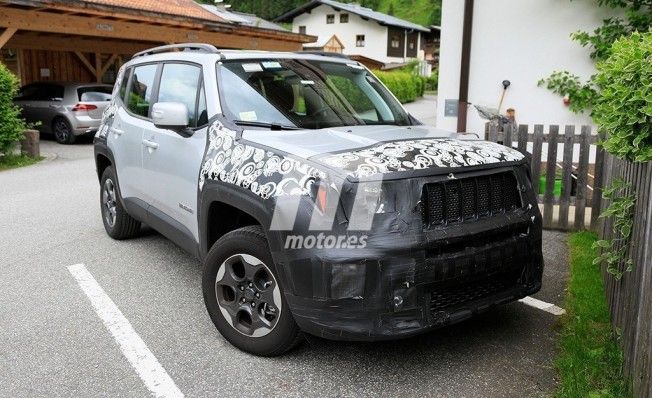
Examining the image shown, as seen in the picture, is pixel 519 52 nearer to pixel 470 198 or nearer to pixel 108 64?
pixel 470 198

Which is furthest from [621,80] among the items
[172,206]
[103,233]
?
[103,233]

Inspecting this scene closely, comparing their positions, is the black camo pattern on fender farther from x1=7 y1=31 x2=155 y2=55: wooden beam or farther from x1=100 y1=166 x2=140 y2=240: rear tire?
x1=7 y1=31 x2=155 y2=55: wooden beam

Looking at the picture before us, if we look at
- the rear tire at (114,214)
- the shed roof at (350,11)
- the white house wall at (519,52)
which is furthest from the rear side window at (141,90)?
the shed roof at (350,11)

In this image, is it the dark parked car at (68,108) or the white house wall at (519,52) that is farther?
the dark parked car at (68,108)

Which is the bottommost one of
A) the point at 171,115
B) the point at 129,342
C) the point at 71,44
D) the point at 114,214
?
the point at 129,342

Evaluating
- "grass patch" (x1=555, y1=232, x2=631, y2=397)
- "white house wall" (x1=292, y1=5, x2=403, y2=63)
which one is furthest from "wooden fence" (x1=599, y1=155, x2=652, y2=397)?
"white house wall" (x1=292, y1=5, x2=403, y2=63)

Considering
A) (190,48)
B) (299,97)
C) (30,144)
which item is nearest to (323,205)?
(299,97)

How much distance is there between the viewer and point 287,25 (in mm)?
68938

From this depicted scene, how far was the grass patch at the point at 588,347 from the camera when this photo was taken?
3.24m

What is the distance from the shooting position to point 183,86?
4844 mm

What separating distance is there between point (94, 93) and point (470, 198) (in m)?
14.6

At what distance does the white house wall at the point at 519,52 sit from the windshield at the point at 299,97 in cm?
568

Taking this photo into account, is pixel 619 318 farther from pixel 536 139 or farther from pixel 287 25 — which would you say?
pixel 287 25

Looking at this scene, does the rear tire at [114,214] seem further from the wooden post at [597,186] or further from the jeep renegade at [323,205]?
the wooden post at [597,186]
